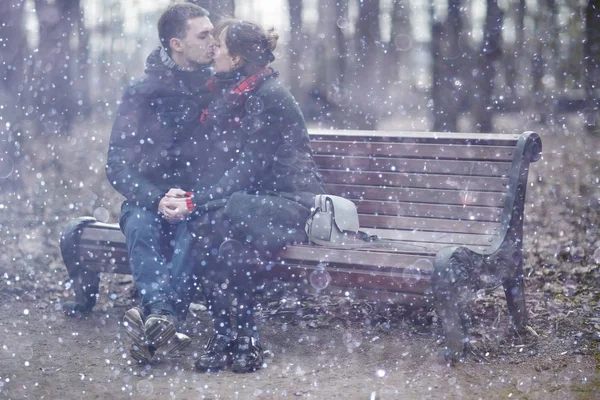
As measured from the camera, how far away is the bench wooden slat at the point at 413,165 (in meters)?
4.91

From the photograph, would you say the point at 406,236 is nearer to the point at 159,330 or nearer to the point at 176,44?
the point at 159,330

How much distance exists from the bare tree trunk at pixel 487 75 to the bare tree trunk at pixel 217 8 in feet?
21.9

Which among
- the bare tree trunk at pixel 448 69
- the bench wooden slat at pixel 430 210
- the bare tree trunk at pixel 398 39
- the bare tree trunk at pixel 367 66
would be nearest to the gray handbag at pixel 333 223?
the bench wooden slat at pixel 430 210

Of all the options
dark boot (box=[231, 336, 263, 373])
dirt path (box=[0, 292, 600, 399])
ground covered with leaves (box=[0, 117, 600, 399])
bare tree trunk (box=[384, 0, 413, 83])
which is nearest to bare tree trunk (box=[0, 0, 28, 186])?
ground covered with leaves (box=[0, 117, 600, 399])

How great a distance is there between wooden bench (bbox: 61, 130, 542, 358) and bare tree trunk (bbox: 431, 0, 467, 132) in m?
8.17

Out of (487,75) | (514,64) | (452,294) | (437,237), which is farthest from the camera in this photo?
(514,64)

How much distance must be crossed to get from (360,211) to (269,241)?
109 cm

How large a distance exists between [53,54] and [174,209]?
598cm

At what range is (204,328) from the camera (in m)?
5.30

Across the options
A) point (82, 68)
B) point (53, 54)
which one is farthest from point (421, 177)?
point (82, 68)

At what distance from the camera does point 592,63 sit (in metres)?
15.0

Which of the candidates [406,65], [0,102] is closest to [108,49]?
[406,65]

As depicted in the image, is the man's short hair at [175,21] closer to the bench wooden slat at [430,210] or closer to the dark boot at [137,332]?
the bench wooden slat at [430,210]

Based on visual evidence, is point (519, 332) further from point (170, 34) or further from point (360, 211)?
point (170, 34)
